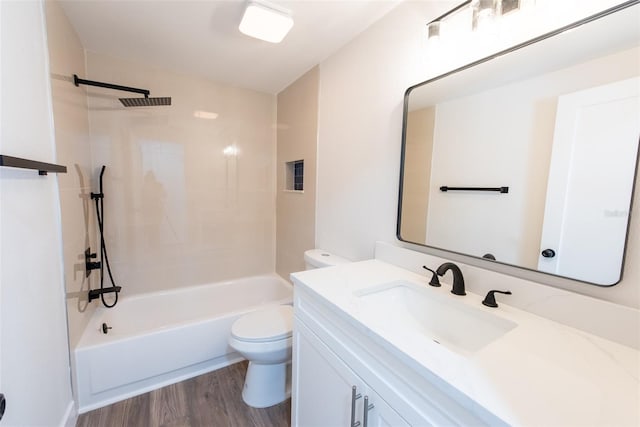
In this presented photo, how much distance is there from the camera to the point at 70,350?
140 centimetres

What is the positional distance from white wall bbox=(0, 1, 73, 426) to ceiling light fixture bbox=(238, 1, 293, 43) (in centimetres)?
90

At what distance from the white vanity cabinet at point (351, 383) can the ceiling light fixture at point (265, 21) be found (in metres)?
1.43

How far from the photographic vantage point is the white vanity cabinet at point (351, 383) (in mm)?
600

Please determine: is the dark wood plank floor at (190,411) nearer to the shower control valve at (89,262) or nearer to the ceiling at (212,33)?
the shower control valve at (89,262)

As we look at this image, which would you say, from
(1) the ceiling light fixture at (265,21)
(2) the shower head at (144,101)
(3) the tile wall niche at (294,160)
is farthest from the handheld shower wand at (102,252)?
(1) the ceiling light fixture at (265,21)

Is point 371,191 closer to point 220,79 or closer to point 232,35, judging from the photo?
point 232,35

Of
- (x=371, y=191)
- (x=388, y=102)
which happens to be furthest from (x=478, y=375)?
(x=388, y=102)

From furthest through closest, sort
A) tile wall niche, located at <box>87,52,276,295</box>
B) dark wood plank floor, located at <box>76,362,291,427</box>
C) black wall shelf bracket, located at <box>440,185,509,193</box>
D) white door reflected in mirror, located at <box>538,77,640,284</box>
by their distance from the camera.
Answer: tile wall niche, located at <box>87,52,276,295</box>, dark wood plank floor, located at <box>76,362,291,427</box>, black wall shelf bracket, located at <box>440,185,509,193</box>, white door reflected in mirror, located at <box>538,77,640,284</box>

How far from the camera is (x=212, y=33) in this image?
1641mm

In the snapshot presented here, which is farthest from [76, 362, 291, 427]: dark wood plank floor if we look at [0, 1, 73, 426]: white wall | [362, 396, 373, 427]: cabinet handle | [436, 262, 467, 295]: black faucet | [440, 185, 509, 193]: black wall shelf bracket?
[440, 185, 509, 193]: black wall shelf bracket

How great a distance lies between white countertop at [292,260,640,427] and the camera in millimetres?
489

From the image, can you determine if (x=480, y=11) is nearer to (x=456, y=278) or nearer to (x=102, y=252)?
(x=456, y=278)

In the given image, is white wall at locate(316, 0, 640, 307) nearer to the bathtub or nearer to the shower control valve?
the bathtub

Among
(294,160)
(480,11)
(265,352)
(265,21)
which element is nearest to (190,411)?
(265,352)
